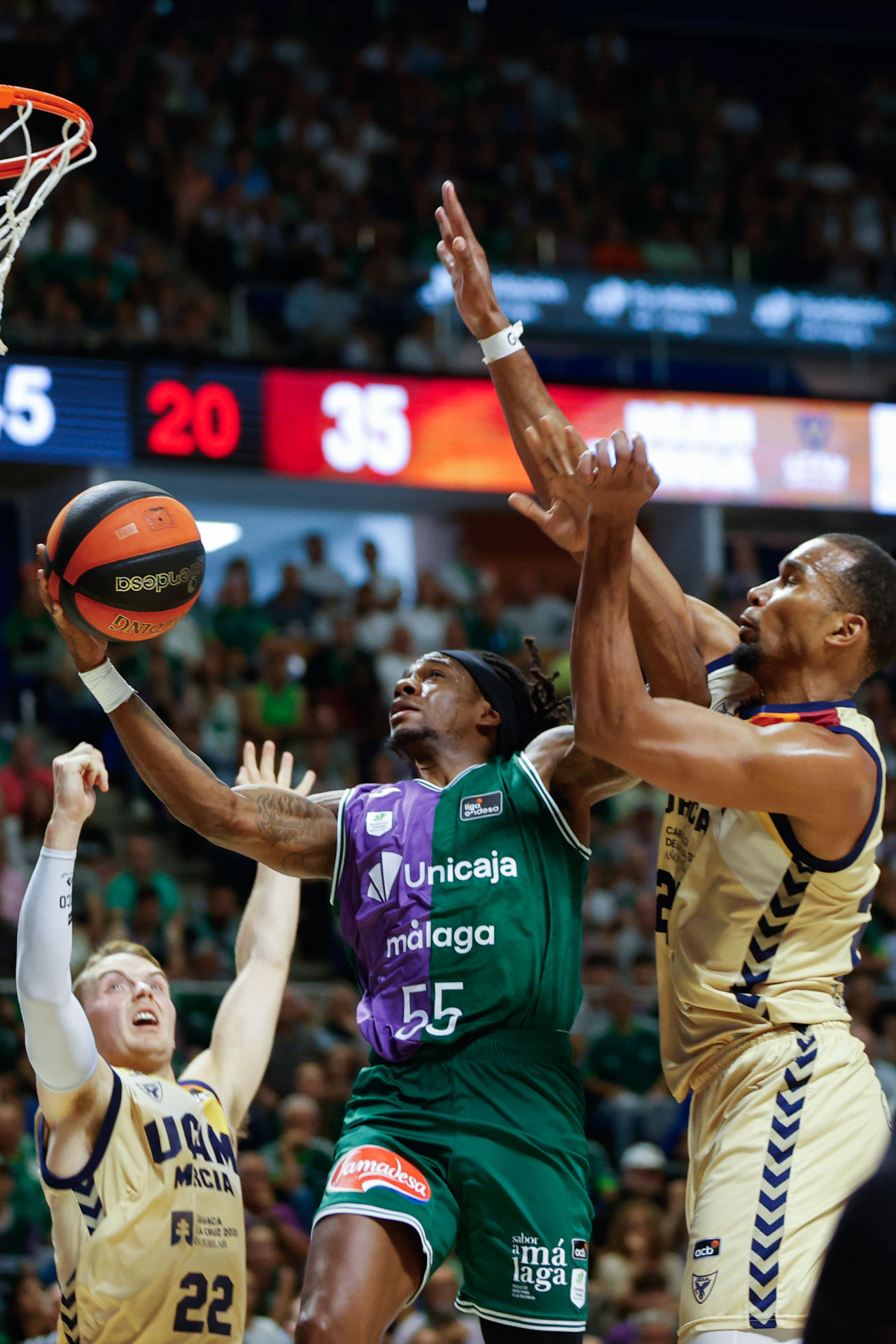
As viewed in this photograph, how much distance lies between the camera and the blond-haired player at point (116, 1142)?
13.1 feet

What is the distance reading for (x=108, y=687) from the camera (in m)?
4.25

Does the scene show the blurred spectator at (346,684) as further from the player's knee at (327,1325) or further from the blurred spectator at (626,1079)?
the player's knee at (327,1325)

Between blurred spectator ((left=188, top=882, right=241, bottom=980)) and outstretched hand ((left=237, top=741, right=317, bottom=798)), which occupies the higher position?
outstretched hand ((left=237, top=741, right=317, bottom=798))

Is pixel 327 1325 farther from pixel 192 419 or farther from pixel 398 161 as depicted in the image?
pixel 398 161

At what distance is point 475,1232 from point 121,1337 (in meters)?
0.95

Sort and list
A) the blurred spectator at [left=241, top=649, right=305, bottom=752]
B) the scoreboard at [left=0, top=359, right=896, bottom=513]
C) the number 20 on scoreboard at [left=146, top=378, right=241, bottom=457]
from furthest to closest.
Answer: the number 20 on scoreboard at [left=146, top=378, right=241, bottom=457] → the scoreboard at [left=0, top=359, right=896, bottom=513] → the blurred spectator at [left=241, top=649, right=305, bottom=752]

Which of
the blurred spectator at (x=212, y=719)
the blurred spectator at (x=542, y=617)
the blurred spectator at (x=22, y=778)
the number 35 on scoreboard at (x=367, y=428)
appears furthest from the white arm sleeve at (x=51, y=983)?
the blurred spectator at (x=542, y=617)

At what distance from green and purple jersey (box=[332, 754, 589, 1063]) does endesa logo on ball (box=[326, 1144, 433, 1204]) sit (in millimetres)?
259

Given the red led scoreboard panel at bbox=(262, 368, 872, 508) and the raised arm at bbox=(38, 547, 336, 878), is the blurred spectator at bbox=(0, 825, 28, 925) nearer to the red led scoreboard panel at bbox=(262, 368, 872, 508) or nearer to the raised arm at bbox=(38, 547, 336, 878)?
the red led scoreboard panel at bbox=(262, 368, 872, 508)

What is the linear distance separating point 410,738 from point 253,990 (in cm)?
99

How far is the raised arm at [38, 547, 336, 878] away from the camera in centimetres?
424

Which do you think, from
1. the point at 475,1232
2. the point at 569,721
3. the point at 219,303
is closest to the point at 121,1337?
the point at 475,1232

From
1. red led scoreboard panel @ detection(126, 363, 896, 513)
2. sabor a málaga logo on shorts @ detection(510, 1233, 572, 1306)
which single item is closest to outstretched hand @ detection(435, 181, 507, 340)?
sabor a málaga logo on shorts @ detection(510, 1233, 572, 1306)

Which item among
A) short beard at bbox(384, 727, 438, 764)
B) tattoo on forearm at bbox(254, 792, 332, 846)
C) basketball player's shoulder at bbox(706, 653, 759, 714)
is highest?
basketball player's shoulder at bbox(706, 653, 759, 714)
